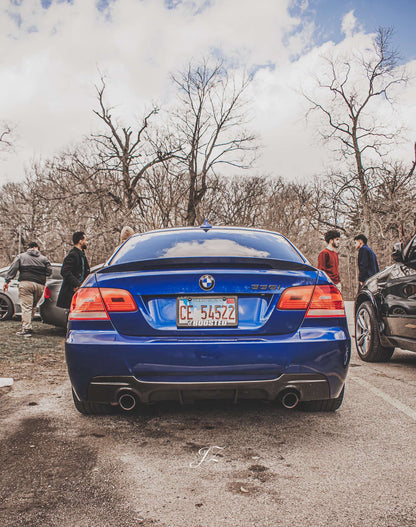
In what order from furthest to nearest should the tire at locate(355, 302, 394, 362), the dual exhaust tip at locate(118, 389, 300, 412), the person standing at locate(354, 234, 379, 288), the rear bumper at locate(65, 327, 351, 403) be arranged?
the person standing at locate(354, 234, 379, 288) < the tire at locate(355, 302, 394, 362) < the dual exhaust tip at locate(118, 389, 300, 412) < the rear bumper at locate(65, 327, 351, 403)

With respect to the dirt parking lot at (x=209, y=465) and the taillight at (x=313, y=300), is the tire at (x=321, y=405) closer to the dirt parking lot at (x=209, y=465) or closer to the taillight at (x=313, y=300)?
the dirt parking lot at (x=209, y=465)

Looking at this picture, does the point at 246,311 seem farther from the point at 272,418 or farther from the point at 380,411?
the point at 380,411

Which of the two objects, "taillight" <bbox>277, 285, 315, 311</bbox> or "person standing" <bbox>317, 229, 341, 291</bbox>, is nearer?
"taillight" <bbox>277, 285, 315, 311</bbox>

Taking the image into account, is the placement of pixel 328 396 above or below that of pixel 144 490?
above

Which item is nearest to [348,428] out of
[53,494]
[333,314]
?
[333,314]

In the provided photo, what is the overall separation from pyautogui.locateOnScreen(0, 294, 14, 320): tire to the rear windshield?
8089 mm

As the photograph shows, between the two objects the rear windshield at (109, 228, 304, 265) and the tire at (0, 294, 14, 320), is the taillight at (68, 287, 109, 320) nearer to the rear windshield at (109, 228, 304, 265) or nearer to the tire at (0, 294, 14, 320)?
the rear windshield at (109, 228, 304, 265)

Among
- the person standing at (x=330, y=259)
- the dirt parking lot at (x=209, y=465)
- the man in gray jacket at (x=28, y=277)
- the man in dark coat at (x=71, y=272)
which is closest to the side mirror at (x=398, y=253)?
the dirt parking lot at (x=209, y=465)

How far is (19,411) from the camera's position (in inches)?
148

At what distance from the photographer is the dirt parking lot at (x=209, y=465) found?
6.82 feet

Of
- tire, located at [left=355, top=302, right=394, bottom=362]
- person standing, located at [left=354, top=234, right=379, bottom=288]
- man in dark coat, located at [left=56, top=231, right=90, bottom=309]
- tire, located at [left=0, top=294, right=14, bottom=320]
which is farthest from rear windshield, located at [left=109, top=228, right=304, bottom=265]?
tire, located at [left=0, top=294, right=14, bottom=320]

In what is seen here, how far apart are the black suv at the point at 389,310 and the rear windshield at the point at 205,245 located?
1912mm

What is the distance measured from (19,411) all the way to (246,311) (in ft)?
6.95

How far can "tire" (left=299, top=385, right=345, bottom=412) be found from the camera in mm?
3459
